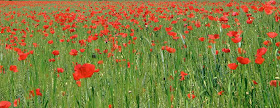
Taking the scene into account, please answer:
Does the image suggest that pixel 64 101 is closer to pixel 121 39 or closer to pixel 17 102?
pixel 17 102

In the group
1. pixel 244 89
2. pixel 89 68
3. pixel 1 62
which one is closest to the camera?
pixel 89 68

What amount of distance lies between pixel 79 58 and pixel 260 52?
6.65 feet

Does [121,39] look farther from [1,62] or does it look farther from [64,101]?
[64,101]

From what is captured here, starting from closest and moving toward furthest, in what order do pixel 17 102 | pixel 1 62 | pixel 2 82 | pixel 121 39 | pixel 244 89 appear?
pixel 17 102 → pixel 244 89 → pixel 2 82 → pixel 1 62 → pixel 121 39

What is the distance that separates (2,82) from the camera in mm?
2094

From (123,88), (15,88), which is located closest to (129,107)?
(123,88)

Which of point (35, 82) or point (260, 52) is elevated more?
point (260, 52)

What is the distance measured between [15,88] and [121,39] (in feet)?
7.45

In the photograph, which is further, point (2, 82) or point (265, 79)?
point (2, 82)

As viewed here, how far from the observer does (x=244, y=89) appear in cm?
153

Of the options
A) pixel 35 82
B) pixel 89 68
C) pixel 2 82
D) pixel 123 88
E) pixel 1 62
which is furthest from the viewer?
pixel 1 62

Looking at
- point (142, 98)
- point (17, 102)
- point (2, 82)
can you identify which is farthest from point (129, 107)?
point (2, 82)

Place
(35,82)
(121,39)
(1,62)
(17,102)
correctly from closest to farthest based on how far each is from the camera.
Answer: (17,102)
(35,82)
(1,62)
(121,39)

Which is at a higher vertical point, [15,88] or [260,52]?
[260,52]
